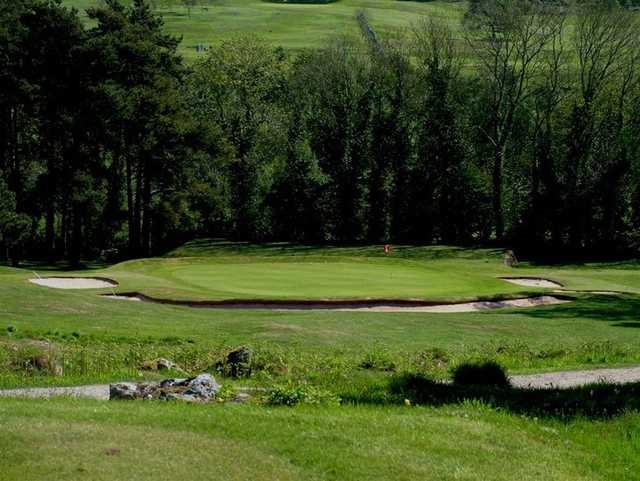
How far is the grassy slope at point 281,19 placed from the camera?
15675cm

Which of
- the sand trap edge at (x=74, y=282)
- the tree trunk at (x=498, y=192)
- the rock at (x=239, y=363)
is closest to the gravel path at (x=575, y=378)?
the rock at (x=239, y=363)

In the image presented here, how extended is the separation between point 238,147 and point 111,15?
16.5 metres

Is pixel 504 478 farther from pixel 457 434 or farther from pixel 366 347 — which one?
pixel 366 347

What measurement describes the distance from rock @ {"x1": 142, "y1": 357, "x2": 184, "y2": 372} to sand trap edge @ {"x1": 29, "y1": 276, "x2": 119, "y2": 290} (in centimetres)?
1727

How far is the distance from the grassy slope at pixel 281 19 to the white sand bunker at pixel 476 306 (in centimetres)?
11814

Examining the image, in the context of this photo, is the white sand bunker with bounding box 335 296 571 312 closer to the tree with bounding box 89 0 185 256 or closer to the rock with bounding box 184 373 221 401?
the rock with bounding box 184 373 221 401

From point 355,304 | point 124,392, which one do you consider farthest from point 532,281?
point 124,392

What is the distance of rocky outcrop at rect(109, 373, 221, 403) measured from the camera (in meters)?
12.1

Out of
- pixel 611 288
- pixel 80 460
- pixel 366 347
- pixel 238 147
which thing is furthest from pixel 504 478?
pixel 238 147

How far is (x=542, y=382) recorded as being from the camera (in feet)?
53.8

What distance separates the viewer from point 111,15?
56.2 metres

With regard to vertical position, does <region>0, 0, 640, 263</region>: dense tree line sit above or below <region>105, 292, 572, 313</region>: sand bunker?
above

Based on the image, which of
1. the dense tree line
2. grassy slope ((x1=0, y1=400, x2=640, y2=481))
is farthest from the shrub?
the dense tree line

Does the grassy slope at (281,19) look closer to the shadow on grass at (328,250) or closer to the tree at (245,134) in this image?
the tree at (245,134)
